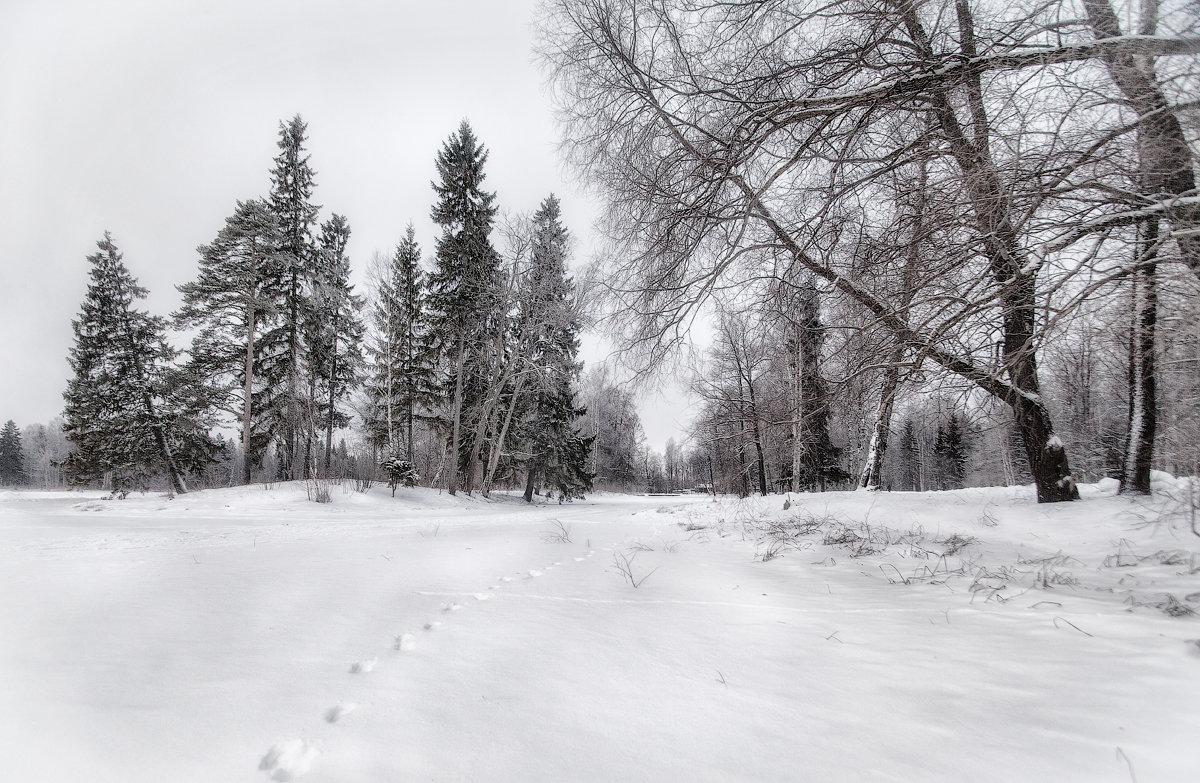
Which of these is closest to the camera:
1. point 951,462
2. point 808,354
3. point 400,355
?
point 808,354

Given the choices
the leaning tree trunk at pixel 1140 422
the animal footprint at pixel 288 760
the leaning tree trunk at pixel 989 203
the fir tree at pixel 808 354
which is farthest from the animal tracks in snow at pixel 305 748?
the leaning tree trunk at pixel 1140 422

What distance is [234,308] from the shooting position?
1798 centimetres

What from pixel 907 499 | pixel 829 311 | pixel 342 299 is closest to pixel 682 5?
pixel 829 311

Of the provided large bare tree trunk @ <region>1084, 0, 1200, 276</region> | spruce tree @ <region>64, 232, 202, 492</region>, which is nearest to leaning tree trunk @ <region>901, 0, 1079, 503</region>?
large bare tree trunk @ <region>1084, 0, 1200, 276</region>

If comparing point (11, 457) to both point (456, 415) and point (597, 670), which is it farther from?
point (597, 670)

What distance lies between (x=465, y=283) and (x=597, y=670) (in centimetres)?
1758

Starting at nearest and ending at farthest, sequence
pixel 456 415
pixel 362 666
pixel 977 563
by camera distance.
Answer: pixel 362 666 → pixel 977 563 → pixel 456 415

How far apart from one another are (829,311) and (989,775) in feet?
12.8

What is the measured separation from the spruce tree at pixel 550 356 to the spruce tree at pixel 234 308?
985 cm

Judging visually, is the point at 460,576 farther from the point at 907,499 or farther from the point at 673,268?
the point at 907,499

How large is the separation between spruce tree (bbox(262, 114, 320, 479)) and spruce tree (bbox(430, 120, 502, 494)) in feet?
17.7

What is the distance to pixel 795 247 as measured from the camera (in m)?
4.41

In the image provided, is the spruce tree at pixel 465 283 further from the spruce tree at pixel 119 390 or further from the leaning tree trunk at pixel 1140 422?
the leaning tree trunk at pixel 1140 422

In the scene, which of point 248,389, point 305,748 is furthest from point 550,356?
point 305,748
